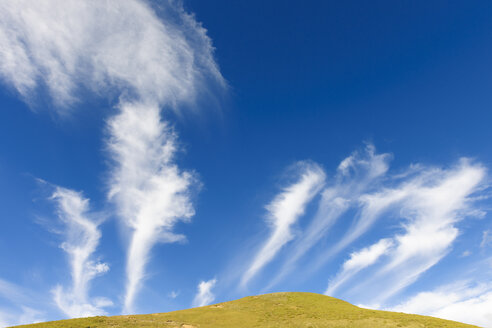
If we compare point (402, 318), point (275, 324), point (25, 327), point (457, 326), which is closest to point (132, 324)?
point (25, 327)

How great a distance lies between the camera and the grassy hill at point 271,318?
5084cm

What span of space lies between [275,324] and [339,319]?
14.2 m

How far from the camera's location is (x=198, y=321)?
57625 mm

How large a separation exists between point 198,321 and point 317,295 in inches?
1535

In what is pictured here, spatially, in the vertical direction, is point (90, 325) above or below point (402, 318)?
above

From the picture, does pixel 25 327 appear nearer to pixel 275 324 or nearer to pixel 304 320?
pixel 275 324

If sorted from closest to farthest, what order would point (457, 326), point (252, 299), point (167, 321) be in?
point (457, 326)
point (167, 321)
point (252, 299)

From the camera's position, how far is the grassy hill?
50844 mm

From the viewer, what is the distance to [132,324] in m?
52.7

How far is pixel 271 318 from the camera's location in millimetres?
59406

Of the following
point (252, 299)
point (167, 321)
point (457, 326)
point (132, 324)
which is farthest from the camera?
point (252, 299)

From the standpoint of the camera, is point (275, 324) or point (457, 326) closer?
point (457, 326)

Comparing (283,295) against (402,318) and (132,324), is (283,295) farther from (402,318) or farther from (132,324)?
(132,324)

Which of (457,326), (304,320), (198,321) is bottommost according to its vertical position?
(457,326)
